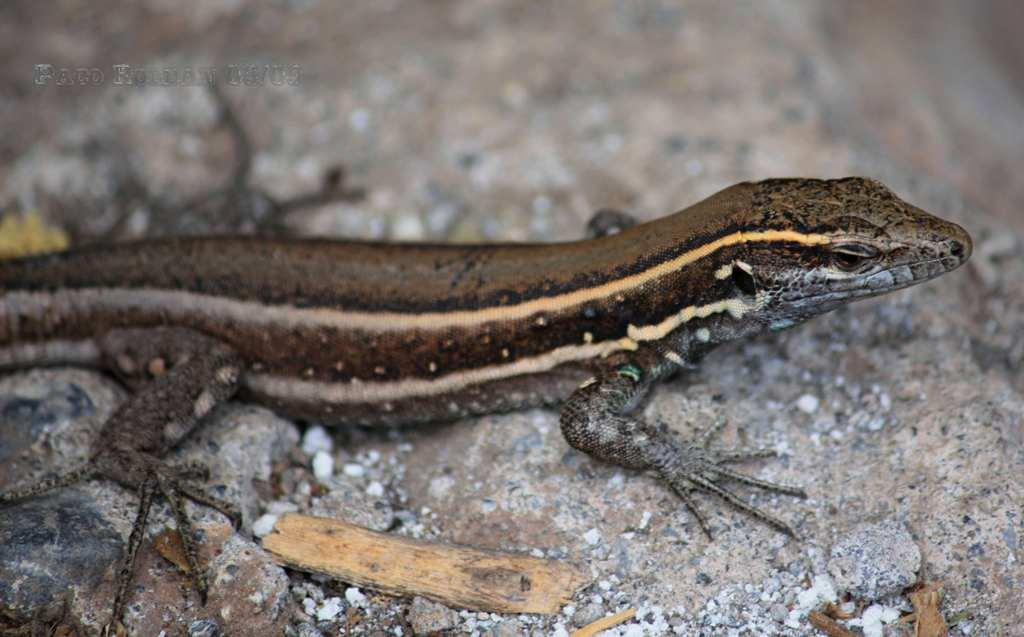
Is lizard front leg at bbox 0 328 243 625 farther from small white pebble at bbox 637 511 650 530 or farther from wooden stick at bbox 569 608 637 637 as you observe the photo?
small white pebble at bbox 637 511 650 530

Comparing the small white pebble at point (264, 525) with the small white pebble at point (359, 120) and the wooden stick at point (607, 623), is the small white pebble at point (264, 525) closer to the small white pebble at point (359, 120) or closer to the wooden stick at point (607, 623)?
the wooden stick at point (607, 623)

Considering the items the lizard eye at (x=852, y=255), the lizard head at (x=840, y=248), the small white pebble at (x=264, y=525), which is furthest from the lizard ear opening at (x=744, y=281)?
the small white pebble at (x=264, y=525)

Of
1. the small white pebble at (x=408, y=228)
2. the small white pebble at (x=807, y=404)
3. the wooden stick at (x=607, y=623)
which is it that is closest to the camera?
the wooden stick at (x=607, y=623)

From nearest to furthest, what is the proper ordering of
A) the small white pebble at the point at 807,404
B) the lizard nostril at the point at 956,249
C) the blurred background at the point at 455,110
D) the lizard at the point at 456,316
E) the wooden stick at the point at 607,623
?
the wooden stick at the point at 607,623 → the lizard nostril at the point at 956,249 → the lizard at the point at 456,316 → the small white pebble at the point at 807,404 → the blurred background at the point at 455,110

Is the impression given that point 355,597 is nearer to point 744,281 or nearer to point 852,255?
point 744,281

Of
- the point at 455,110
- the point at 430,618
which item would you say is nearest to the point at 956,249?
the point at 430,618

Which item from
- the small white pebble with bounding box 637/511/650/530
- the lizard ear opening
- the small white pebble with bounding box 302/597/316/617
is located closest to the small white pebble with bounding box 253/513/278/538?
the small white pebble with bounding box 302/597/316/617
